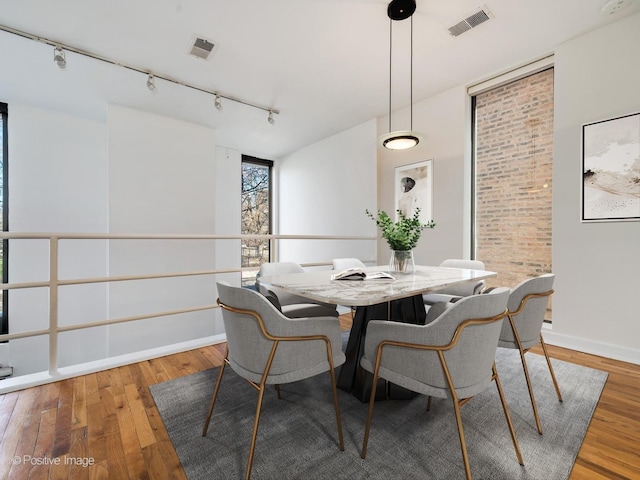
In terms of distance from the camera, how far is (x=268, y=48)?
259 cm

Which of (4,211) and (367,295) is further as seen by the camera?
(4,211)

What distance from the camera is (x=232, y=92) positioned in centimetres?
336

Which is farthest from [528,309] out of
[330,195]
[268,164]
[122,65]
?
[268,164]

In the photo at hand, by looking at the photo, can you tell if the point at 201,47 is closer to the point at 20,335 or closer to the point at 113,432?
the point at 20,335

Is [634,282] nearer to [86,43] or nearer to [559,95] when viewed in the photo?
[559,95]

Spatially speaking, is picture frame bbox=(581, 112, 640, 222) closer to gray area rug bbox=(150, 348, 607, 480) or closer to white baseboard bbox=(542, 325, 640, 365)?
white baseboard bbox=(542, 325, 640, 365)

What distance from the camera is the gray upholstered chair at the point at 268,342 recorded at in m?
1.12

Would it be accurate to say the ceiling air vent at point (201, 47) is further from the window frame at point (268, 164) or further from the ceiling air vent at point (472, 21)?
the window frame at point (268, 164)

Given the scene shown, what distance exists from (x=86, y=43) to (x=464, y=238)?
13.5 ft

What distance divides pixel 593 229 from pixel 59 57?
15.5 ft

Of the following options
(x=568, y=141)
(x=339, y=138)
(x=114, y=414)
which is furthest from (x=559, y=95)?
(x=114, y=414)

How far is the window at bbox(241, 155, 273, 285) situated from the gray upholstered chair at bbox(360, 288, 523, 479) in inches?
177

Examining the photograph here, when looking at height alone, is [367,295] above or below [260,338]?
above

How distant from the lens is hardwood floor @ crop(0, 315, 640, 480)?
120 cm
